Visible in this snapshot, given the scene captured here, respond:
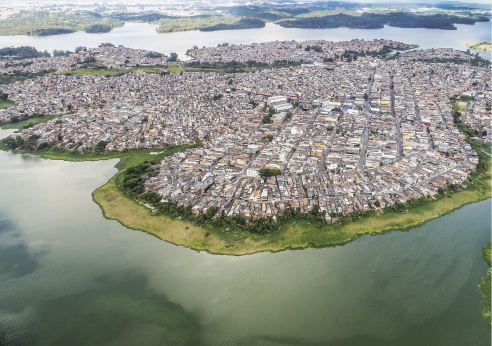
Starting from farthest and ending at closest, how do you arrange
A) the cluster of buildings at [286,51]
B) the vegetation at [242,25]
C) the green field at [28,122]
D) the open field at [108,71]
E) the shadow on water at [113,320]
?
1. the vegetation at [242,25]
2. the cluster of buildings at [286,51]
3. the open field at [108,71]
4. the green field at [28,122]
5. the shadow on water at [113,320]

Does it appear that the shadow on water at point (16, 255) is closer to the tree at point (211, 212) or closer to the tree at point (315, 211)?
the tree at point (211, 212)

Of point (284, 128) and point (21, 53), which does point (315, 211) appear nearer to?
point (284, 128)

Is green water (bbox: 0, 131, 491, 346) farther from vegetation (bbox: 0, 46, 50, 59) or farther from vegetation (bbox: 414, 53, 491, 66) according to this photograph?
vegetation (bbox: 0, 46, 50, 59)

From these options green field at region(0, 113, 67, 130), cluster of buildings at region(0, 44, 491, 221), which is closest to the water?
cluster of buildings at region(0, 44, 491, 221)

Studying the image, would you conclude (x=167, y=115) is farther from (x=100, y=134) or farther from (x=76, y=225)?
(x=76, y=225)

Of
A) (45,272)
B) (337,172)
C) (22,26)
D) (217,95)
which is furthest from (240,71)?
(22,26)

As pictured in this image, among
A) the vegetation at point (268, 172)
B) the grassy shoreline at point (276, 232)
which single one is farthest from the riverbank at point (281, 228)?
the vegetation at point (268, 172)
